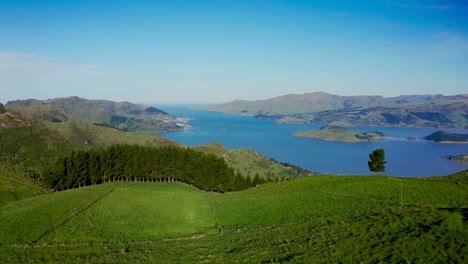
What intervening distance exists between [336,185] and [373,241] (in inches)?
1414

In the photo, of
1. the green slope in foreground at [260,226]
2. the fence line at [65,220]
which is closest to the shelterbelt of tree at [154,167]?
the green slope in foreground at [260,226]

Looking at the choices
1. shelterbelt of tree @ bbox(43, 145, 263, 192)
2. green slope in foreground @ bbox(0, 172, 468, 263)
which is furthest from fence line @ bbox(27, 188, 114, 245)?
shelterbelt of tree @ bbox(43, 145, 263, 192)

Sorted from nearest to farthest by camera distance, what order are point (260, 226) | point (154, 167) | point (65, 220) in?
point (260, 226)
point (65, 220)
point (154, 167)

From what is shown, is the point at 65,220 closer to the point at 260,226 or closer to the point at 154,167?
the point at 260,226

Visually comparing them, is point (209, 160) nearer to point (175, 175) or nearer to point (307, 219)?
point (175, 175)

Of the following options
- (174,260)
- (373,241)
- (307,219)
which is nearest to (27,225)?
(174,260)

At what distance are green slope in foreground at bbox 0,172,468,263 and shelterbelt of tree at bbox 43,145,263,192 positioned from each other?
3871 cm

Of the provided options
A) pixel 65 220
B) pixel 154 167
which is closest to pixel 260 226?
pixel 65 220

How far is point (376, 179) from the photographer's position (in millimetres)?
61000

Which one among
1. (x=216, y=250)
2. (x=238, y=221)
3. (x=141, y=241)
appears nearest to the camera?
(x=216, y=250)

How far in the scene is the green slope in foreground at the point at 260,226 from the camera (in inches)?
1000

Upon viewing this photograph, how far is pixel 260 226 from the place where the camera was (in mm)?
Answer: 40594

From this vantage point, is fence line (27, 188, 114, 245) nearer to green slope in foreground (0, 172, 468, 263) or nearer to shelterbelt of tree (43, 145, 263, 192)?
green slope in foreground (0, 172, 468, 263)

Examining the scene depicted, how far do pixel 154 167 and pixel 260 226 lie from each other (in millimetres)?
71912
